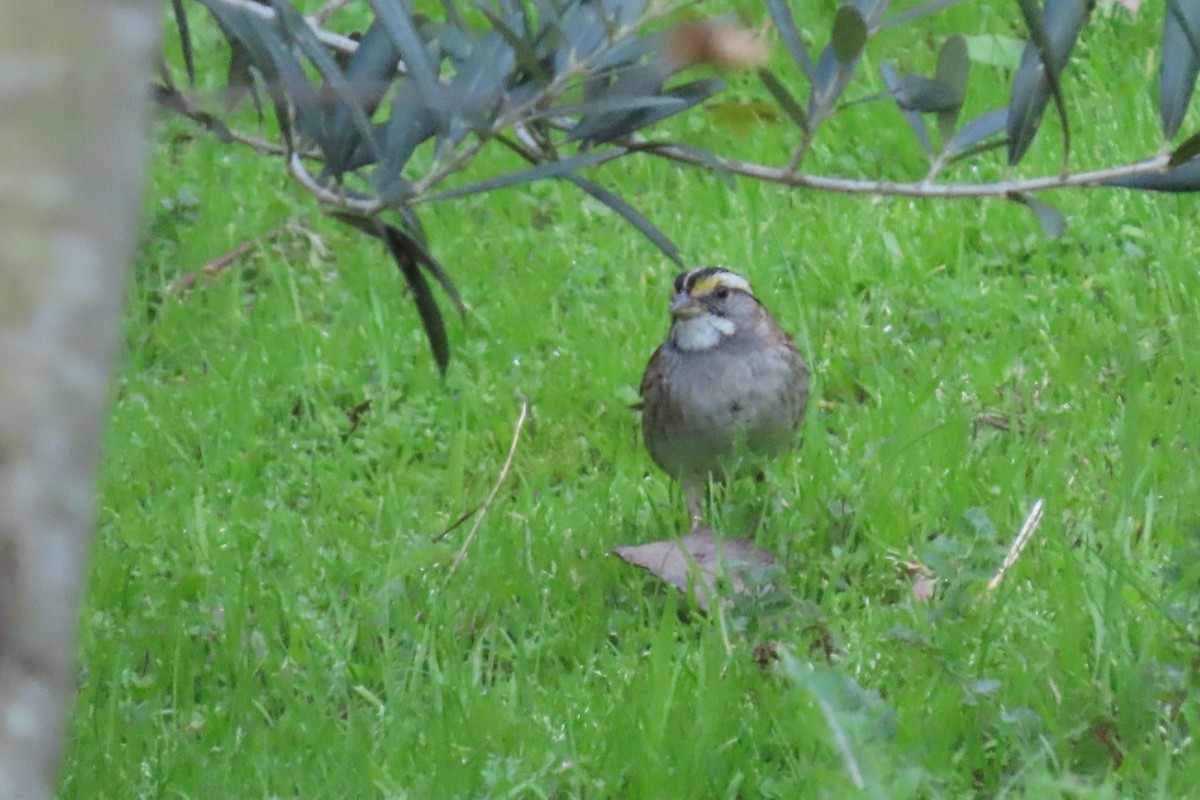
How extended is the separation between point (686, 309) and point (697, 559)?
1.03 meters

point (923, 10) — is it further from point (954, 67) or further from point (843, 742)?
point (843, 742)

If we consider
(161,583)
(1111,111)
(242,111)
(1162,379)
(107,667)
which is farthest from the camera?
(1111,111)

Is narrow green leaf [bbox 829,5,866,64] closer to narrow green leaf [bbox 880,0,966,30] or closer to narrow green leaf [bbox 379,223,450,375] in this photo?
narrow green leaf [bbox 880,0,966,30]

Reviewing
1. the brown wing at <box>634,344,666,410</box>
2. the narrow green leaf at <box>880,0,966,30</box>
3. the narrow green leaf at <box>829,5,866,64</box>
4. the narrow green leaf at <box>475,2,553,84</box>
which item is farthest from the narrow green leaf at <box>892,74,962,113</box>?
the brown wing at <box>634,344,666,410</box>

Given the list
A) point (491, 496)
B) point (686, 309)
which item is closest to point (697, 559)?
point (491, 496)

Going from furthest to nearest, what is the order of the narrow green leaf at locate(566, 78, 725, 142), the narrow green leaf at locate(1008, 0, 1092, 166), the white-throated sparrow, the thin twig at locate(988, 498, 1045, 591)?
the white-throated sparrow, the thin twig at locate(988, 498, 1045, 591), the narrow green leaf at locate(566, 78, 725, 142), the narrow green leaf at locate(1008, 0, 1092, 166)

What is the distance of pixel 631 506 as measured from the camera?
484 cm

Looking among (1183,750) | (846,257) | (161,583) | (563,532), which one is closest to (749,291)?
(846,257)

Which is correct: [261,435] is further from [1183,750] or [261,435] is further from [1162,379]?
[1183,750]

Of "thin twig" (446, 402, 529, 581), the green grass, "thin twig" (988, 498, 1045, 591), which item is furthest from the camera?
"thin twig" (446, 402, 529, 581)

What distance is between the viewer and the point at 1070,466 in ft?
15.4

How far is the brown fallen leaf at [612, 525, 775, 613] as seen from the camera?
13.4ft

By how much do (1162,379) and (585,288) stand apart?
194 centimetres

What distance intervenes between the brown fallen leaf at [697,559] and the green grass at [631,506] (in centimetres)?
8
